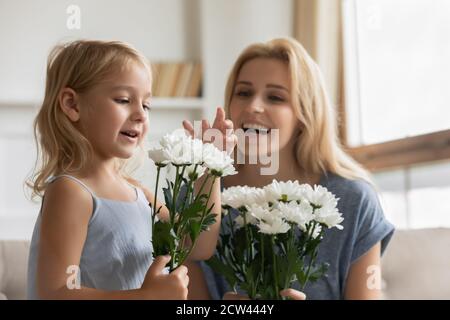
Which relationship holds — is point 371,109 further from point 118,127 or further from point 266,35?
point 118,127

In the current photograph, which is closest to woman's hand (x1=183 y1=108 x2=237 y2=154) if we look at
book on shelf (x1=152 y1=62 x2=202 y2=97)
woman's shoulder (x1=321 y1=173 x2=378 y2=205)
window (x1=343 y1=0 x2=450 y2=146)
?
woman's shoulder (x1=321 y1=173 x2=378 y2=205)

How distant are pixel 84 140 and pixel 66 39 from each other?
256 mm

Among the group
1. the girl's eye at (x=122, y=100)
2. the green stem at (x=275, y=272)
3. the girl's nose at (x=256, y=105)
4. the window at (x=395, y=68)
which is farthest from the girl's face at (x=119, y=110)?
the window at (x=395, y=68)

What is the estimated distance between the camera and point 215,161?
0.87 meters

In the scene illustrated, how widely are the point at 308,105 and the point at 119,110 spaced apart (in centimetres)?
54

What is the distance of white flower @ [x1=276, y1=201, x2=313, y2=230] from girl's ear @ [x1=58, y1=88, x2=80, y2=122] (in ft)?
1.03

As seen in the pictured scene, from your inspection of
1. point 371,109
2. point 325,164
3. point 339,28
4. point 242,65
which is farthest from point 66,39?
point 339,28

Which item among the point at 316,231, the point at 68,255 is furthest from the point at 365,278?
the point at 68,255

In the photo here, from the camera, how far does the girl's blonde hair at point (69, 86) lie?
101 centimetres

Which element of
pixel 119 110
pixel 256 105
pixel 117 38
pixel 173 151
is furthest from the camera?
pixel 117 38

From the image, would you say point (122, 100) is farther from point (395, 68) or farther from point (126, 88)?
point (395, 68)

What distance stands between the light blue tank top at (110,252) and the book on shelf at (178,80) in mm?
2807

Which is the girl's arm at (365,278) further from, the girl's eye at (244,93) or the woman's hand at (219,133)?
the woman's hand at (219,133)

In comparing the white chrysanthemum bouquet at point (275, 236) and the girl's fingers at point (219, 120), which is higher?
the girl's fingers at point (219, 120)
